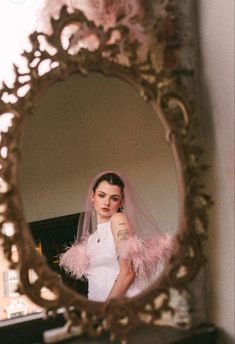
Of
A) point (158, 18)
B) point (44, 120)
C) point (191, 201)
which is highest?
point (158, 18)

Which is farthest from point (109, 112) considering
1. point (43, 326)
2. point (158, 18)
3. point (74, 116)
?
point (43, 326)

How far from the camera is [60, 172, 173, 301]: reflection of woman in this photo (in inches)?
26.4

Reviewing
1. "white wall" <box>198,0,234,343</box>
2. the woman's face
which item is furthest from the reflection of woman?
"white wall" <box>198,0,234,343</box>

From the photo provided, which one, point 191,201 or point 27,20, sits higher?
point 27,20

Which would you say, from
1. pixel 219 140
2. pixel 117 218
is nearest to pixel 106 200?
pixel 117 218

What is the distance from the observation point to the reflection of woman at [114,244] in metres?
0.67

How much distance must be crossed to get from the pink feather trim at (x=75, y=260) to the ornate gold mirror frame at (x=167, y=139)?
74mm

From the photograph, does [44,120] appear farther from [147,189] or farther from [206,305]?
[206,305]

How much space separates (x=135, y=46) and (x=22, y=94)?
6.4 inches

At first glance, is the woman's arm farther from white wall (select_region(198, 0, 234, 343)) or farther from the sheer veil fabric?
white wall (select_region(198, 0, 234, 343))

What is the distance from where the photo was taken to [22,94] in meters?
0.65

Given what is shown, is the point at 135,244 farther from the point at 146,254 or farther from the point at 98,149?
the point at 98,149

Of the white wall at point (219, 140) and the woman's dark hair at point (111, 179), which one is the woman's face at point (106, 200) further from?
the white wall at point (219, 140)

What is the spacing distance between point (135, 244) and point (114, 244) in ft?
0.10
